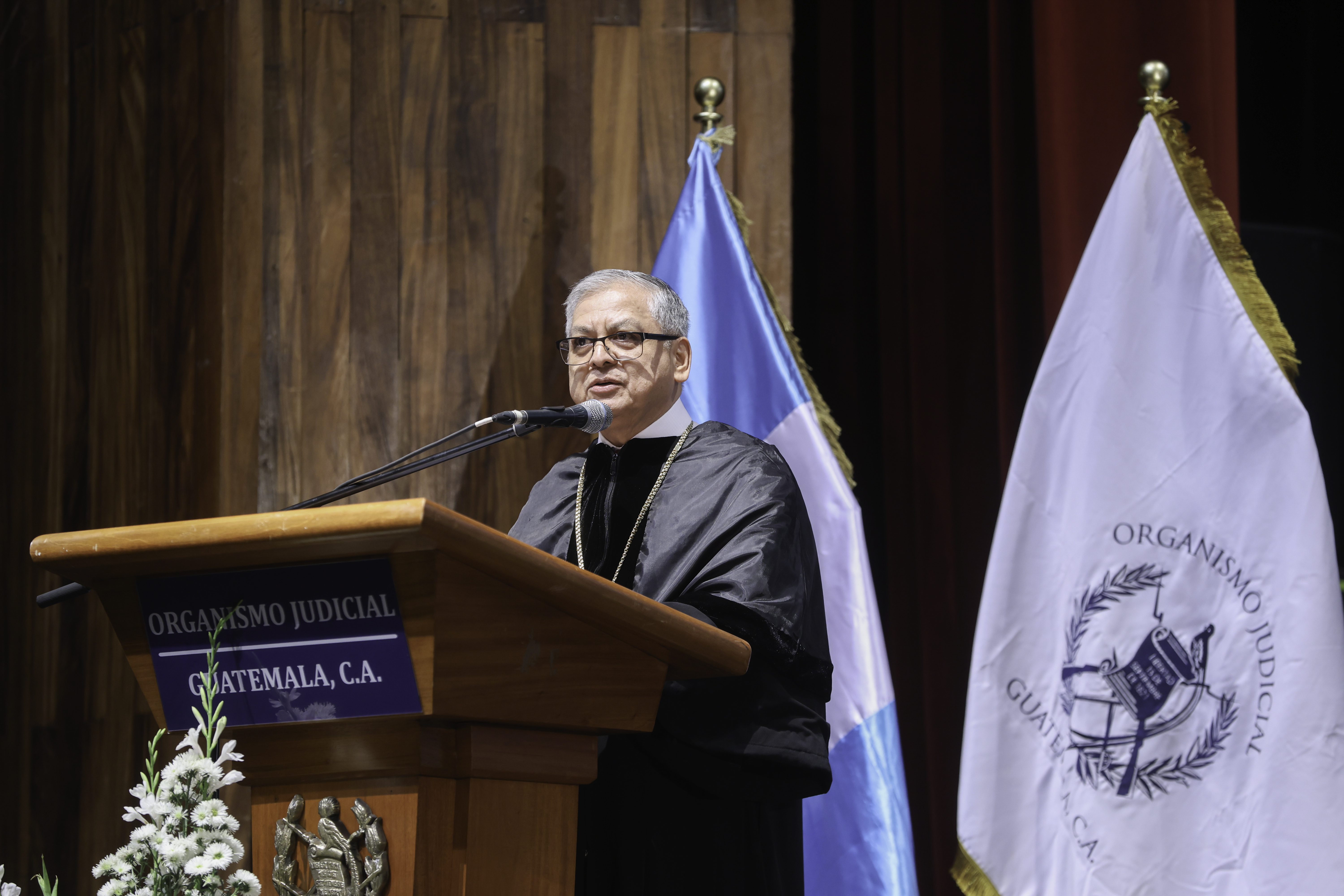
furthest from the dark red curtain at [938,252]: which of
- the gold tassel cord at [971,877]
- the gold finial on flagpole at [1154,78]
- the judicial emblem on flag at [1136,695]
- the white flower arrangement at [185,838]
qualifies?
the white flower arrangement at [185,838]

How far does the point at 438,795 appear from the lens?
4.23 feet

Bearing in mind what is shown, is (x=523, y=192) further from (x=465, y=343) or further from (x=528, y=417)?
(x=528, y=417)

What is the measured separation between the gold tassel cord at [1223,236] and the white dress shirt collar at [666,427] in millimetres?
1447

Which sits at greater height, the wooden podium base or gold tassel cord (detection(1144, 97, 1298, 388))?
gold tassel cord (detection(1144, 97, 1298, 388))

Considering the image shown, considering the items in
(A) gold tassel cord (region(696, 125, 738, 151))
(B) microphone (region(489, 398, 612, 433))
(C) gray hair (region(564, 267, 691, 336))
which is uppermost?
(A) gold tassel cord (region(696, 125, 738, 151))

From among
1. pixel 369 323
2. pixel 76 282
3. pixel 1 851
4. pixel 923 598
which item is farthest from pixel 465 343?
pixel 1 851

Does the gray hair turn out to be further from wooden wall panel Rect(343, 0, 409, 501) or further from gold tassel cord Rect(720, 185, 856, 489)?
wooden wall panel Rect(343, 0, 409, 501)

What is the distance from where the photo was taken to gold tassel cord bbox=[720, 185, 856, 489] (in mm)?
3000

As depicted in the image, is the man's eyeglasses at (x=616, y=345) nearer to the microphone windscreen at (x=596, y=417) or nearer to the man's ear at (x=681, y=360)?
the man's ear at (x=681, y=360)

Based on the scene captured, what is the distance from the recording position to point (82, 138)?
3.57 metres

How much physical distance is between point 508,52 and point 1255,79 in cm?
229

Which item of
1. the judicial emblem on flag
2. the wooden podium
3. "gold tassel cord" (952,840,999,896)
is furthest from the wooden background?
the wooden podium

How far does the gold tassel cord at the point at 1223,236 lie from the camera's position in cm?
292

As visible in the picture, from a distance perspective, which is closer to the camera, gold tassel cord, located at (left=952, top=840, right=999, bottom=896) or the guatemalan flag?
the guatemalan flag
